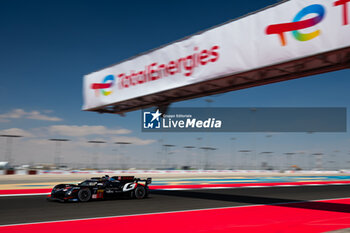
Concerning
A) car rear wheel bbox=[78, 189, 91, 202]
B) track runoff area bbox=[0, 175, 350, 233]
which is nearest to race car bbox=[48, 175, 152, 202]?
car rear wheel bbox=[78, 189, 91, 202]

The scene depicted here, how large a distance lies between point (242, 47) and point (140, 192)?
879 centimetres

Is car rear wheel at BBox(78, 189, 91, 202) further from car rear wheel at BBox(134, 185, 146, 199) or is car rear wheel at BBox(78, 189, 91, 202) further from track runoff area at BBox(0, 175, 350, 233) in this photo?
car rear wheel at BBox(134, 185, 146, 199)

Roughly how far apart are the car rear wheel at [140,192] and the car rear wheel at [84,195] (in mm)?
2363

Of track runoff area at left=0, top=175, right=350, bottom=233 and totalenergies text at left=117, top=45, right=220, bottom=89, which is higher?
totalenergies text at left=117, top=45, right=220, bottom=89

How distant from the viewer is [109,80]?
1234 cm

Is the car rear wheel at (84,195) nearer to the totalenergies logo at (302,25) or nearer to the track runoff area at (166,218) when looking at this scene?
the track runoff area at (166,218)

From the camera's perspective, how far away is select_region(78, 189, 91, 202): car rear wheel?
484 inches

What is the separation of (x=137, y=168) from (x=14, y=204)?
3418 centimetres

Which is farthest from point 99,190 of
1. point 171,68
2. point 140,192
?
point 171,68

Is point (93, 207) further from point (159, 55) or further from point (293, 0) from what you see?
point (293, 0)

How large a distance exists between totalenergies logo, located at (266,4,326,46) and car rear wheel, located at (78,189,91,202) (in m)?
9.30

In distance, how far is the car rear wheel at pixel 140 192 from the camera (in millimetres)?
14184

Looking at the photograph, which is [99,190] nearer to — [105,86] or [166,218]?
[105,86]

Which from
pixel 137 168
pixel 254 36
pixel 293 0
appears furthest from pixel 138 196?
pixel 137 168
